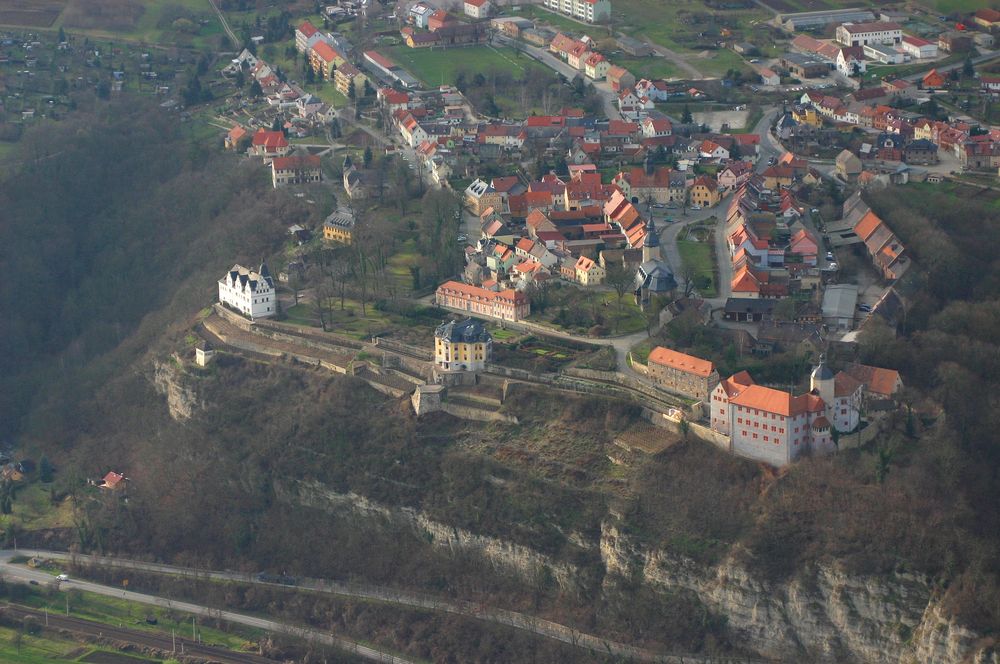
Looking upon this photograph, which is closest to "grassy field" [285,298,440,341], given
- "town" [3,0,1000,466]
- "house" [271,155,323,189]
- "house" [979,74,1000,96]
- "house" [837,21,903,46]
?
"town" [3,0,1000,466]

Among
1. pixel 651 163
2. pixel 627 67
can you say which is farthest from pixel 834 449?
pixel 627 67

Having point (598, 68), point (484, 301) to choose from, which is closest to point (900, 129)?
point (598, 68)

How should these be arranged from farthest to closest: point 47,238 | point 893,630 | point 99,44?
point 99,44, point 47,238, point 893,630

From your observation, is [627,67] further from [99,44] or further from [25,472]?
[25,472]

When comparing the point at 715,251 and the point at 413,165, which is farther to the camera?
the point at 413,165

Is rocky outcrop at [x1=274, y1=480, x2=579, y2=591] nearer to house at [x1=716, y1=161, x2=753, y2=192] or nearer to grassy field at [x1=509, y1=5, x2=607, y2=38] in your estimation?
house at [x1=716, y1=161, x2=753, y2=192]

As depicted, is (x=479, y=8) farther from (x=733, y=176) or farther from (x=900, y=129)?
(x=733, y=176)

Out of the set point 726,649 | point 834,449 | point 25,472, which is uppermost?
point 834,449
